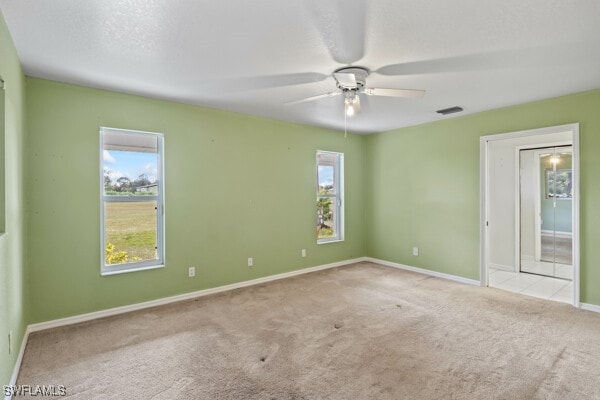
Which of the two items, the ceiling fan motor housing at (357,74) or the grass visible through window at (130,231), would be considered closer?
the ceiling fan motor housing at (357,74)

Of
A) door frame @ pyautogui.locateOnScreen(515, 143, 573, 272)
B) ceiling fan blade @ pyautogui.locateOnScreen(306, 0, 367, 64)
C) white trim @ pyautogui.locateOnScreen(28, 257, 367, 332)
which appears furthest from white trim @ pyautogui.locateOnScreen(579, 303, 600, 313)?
ceiling fan blade @ pyautogui.locateOnScreen(306, 0, 367, 64)

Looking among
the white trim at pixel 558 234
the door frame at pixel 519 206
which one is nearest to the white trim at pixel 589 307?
the door frame at pixel 519 206

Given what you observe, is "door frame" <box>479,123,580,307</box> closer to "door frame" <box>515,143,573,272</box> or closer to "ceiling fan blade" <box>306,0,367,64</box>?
"door frame" <box>515,143,573,272</box>

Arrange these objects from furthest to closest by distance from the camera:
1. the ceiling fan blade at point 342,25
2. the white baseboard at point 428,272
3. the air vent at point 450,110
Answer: the white baseboard at point 428,272 < the air vent at point 450,110 < the ceiling fan blade at point 342,25

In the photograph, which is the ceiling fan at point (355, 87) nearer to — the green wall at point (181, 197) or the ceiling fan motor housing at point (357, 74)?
the ceiling fan motor housing at point (357, 74)

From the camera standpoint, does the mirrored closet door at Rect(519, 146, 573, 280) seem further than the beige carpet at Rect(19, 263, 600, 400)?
Yes

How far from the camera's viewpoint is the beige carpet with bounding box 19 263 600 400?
2.11 meters

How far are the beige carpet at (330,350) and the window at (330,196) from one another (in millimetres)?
1838

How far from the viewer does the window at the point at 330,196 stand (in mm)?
5527

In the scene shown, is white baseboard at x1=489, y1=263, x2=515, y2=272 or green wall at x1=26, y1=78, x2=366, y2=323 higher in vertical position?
green wall at x1=26, y1=78, x2=366, y2=323

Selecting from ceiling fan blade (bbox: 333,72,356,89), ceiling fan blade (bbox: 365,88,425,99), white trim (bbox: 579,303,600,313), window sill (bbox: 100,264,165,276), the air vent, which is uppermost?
the air vent
